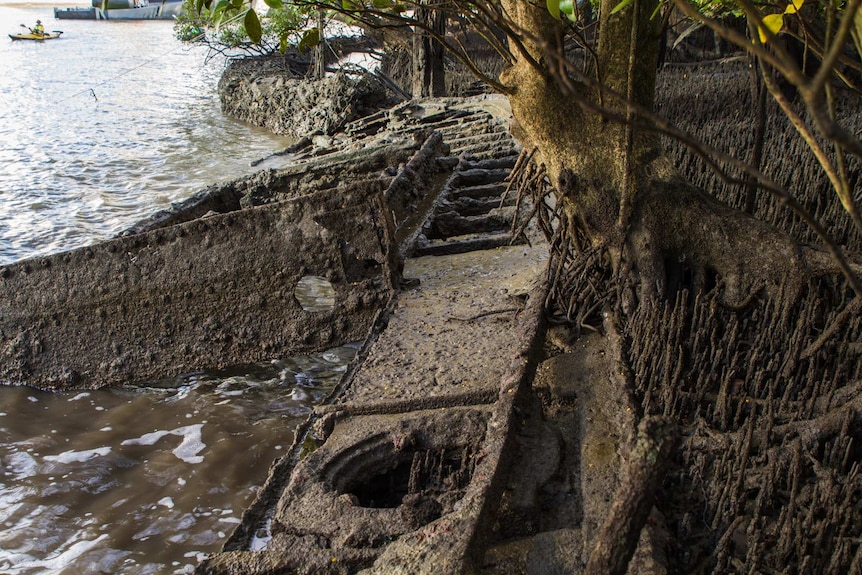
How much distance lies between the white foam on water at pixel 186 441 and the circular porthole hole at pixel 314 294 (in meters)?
2.43

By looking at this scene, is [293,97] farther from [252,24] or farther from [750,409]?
[750,409]

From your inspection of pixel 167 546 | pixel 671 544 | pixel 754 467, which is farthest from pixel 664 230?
pixel 167 546

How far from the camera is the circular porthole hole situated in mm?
7609

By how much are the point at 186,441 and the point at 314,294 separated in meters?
2.98

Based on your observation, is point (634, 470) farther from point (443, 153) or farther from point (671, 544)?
point (443, 153)

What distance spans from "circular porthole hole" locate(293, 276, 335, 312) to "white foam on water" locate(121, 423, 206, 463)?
2.43m

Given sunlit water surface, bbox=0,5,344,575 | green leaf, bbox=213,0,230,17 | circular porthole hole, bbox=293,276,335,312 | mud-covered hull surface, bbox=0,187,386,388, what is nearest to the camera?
green leaf, bbox=213,0,230,17

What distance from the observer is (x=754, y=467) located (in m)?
3.04

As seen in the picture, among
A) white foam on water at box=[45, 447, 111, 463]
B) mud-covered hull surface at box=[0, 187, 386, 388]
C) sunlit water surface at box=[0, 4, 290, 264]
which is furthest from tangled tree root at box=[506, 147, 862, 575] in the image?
sunlit water surface at box=[0, 4, 290, 264]

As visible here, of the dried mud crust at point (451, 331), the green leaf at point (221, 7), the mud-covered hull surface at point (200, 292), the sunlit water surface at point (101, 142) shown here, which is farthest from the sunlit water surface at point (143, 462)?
the green leaf at point (221, 7)

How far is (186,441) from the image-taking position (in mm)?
5109

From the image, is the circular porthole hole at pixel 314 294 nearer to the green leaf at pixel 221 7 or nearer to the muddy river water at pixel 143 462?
the muddy river water at pixel 143 462

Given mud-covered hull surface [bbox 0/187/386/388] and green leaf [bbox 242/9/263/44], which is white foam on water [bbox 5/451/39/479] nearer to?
mud-covered hull surface [bbox 0/187/386/388]

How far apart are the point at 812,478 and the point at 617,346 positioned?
1.21 m
